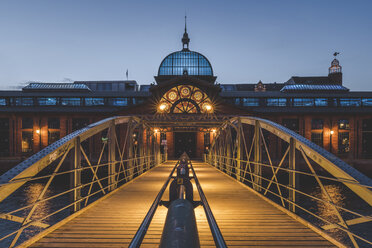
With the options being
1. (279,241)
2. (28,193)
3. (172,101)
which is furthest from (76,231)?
(172,101)

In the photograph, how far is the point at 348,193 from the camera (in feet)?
86.6

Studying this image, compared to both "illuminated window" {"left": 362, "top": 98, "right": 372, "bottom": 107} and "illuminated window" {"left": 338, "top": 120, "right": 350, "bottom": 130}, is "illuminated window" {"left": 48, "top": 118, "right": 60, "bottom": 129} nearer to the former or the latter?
"illuminated window" {"left": 338, "top": 120, "right": 350, "bottom": 130}

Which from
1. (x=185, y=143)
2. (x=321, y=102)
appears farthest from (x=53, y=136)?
(x=321, y=102)

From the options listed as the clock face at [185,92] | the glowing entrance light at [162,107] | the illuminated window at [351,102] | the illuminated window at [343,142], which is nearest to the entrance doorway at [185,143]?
the glowing entrance light at [162,107]

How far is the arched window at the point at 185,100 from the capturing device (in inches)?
1585

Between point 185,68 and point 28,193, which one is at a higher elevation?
point 185,68

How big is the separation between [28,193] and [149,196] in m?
19.4

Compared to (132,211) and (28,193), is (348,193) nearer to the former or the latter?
(132,211)

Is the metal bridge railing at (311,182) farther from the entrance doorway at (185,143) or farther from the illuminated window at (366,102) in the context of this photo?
the illuminated window at (366,102)

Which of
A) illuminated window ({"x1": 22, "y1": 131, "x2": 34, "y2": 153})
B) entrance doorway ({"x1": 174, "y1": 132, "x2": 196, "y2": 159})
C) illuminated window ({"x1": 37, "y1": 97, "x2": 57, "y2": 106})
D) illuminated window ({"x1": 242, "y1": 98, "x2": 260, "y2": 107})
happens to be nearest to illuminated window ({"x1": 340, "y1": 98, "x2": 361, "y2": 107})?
illuminated window ({"x1": 242, "y1": 98, "x2": 260, "y2": 107})

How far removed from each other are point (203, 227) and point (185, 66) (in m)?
43.6

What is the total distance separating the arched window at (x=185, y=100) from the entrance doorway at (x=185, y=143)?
854 cm

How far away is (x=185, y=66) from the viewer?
160 ft

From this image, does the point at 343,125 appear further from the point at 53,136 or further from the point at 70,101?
the point at 53,136
